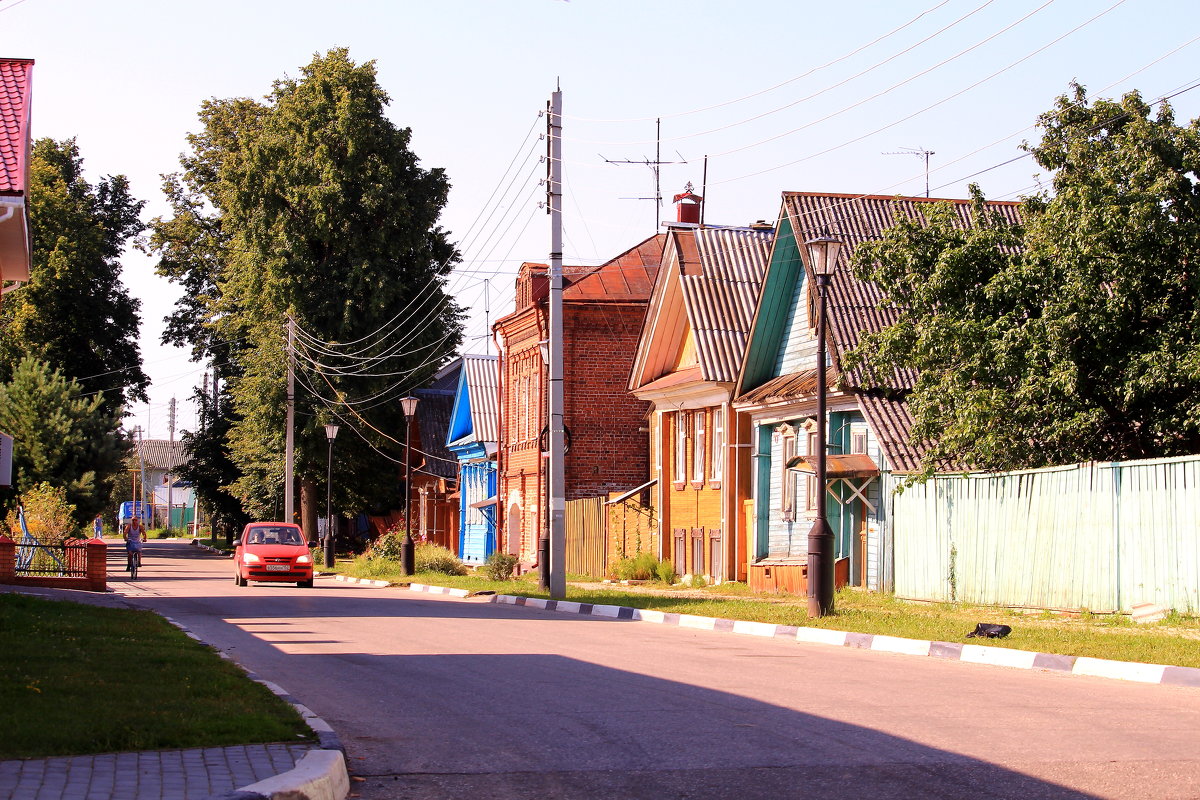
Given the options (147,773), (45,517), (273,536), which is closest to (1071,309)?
(147,773)

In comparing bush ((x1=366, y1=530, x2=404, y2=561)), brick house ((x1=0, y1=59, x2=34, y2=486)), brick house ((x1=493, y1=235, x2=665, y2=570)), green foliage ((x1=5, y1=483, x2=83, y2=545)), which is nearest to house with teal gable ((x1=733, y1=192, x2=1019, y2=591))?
brick house ((x1=493, y1=235, x2=665, y2=570))

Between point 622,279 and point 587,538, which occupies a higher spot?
point 622,279

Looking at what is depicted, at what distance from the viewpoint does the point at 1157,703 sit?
1083 cm

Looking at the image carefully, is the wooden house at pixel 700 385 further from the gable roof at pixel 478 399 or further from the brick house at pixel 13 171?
the gable roof at pixel 478 399

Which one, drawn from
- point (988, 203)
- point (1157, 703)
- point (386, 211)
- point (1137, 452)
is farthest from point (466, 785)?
point (386, 211)

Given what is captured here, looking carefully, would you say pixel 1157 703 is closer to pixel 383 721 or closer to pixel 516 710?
pixel 516 710

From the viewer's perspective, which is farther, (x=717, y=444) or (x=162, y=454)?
(x=162, y=454)

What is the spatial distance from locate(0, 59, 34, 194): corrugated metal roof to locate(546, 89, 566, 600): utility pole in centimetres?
992

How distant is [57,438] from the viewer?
43.4 metres

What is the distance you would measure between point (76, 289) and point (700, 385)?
33049mm

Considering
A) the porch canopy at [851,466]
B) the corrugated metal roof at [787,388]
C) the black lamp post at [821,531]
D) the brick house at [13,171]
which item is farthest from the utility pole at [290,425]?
A: the black lamp post at [821,531]

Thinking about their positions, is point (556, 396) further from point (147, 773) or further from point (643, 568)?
point (147, 773)

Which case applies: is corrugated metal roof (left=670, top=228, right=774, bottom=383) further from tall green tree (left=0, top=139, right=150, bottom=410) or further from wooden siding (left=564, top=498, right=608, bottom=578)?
tall green tree (left=0, top=139, right=150, bottom=410)

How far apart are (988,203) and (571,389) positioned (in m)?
13.6
